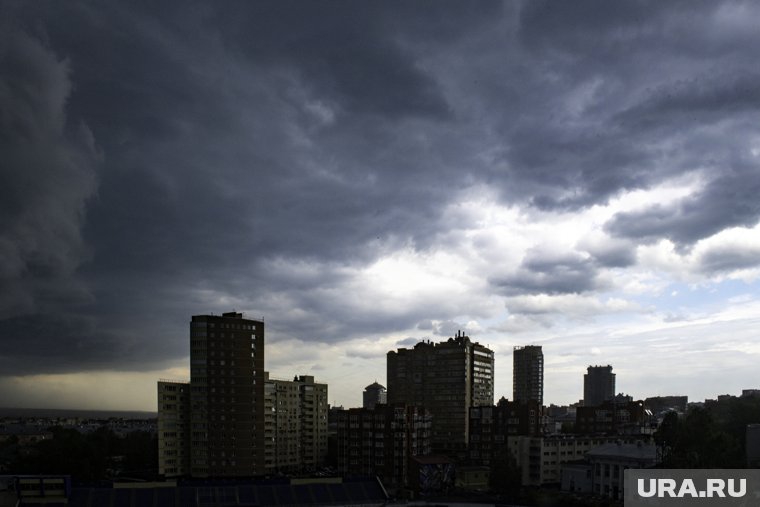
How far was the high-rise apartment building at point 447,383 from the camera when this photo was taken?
453ft

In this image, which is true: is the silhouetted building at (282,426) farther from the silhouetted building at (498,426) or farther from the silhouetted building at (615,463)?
the silhouetted building at (615,463)

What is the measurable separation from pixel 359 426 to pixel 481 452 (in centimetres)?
2258

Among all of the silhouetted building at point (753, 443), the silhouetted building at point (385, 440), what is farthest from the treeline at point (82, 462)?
the silhouetted building at point (753, 443)

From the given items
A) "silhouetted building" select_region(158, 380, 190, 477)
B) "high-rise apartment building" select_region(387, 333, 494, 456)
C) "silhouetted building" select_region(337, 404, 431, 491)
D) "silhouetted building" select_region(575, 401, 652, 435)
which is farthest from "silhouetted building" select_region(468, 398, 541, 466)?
"silhouetted building" select_region(158, 380, 190, 477)

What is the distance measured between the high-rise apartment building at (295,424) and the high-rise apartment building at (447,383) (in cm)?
1885

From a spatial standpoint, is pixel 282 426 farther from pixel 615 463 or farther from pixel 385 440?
pixel 615 463

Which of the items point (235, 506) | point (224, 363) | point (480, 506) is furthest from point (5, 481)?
point (480, 506)

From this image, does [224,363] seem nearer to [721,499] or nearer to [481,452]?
[481,452]

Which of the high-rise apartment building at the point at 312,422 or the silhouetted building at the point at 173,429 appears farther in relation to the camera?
the high-rise apartment building at the point at 312,422

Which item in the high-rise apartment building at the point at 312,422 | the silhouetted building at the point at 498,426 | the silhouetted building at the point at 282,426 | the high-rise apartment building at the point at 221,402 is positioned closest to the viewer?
the high-rise apartment building at the point at 221,402

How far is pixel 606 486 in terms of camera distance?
91.8 meters

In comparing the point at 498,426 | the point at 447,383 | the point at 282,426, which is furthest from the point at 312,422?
the point at 498,426

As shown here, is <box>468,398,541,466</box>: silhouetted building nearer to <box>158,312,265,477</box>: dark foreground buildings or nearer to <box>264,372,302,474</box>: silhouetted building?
<box>264,372,302,474</box>: silhouetted building

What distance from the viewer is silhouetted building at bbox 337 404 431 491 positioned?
104m
